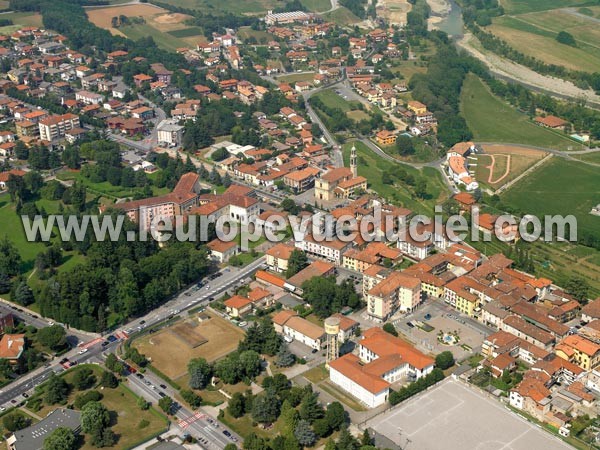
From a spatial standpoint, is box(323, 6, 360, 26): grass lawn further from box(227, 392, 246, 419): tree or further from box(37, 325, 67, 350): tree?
box(227, 392, 246, 419): tree

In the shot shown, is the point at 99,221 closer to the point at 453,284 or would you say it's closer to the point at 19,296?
the point at 19,296

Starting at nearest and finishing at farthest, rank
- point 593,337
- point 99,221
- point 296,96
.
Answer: point 593,337
point 99,221
point 296,96

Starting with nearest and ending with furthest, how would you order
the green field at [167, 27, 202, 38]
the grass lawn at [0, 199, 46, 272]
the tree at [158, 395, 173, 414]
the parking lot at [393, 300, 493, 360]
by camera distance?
the tree at [158, 395, 173, 414] < the parking lot at [393, 300, 493, 360] < the grass lawn at [0, 199, 46, 272] < the green field at [167, 27, 202, 38]

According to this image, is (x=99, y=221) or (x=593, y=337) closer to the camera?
(x=593, y=337)

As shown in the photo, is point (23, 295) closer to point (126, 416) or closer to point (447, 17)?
point (126, 416)

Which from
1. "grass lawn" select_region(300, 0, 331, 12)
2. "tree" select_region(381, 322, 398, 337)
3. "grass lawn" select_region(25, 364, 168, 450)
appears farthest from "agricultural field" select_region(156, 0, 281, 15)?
"grass lawn" select_region(25, 364, 168, 450)

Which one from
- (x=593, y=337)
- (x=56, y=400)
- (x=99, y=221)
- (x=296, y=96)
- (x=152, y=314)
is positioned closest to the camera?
(x=56, y=400)

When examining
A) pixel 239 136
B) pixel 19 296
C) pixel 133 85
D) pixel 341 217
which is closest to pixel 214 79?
pixel 133 85
